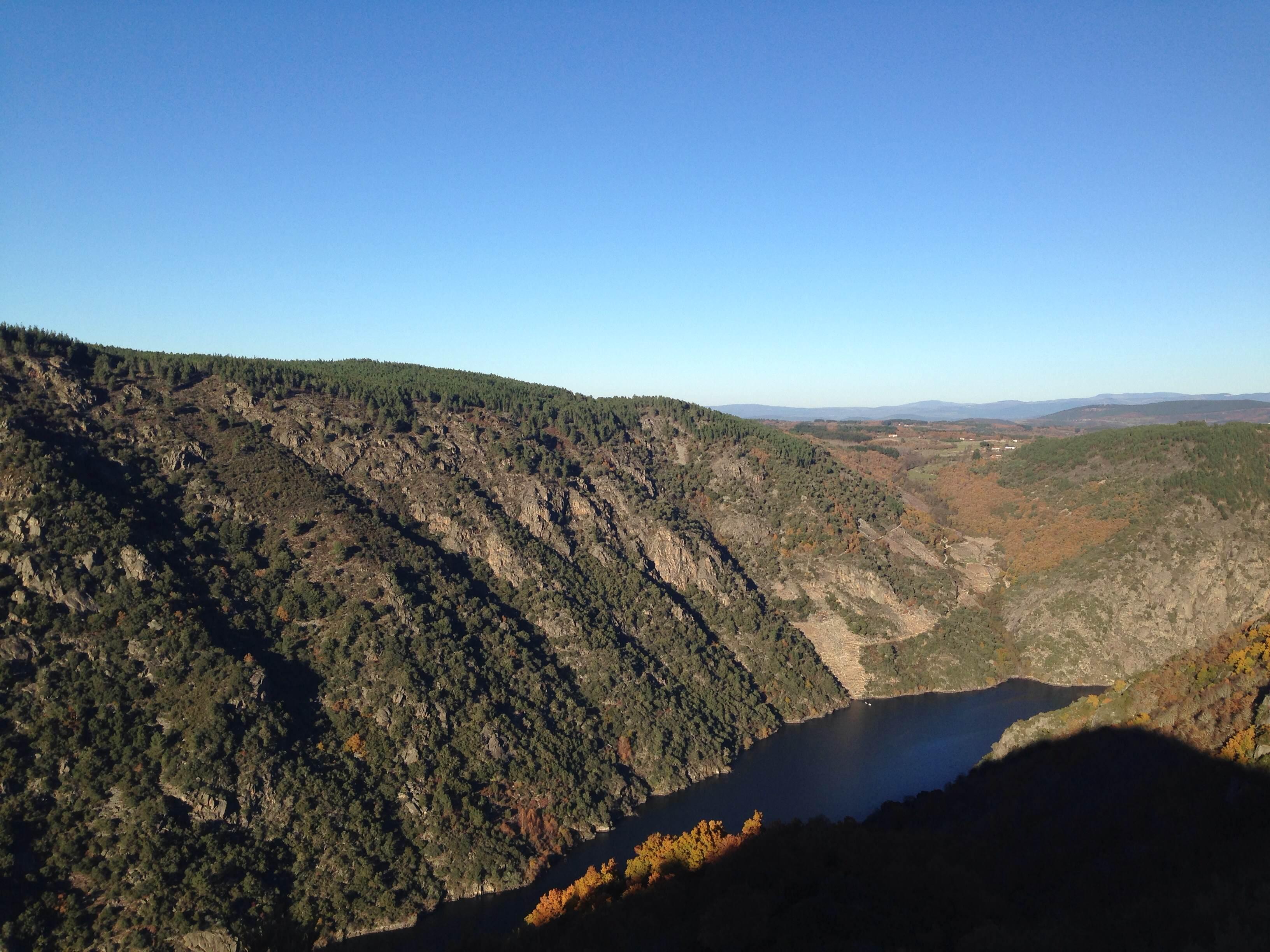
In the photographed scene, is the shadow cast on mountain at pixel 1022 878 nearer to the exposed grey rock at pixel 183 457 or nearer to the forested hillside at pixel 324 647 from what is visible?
the forested hillside at pixel 324 647

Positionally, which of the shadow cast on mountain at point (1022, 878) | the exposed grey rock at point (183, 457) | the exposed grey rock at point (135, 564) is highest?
the exposed grey rock at point (183, 457)

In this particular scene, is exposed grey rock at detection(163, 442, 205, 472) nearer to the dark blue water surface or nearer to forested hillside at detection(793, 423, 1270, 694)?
the dark blue water surface

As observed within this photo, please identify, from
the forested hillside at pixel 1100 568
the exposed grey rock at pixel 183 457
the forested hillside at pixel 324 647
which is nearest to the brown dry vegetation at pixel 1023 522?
the forested hillside at pixel 1100 568

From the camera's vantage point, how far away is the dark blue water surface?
5066 cm

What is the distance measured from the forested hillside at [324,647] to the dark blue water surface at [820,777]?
1983 mm

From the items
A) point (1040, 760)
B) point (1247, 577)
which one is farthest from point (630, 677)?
point (1247, 577)

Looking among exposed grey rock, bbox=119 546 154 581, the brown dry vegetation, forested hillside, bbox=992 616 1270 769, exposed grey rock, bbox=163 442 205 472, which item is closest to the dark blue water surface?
forested hillside, bbox=992 616 1270 769

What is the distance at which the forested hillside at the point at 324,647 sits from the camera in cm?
4609

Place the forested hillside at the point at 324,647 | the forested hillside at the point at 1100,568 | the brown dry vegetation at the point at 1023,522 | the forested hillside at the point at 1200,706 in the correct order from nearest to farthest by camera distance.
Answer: the forested hillside at the point at 1200,706
the forested hillside at the point at 324,647
the forested hillside at the point at 1100,568
the brown dry vegetation at the point at 1023,522

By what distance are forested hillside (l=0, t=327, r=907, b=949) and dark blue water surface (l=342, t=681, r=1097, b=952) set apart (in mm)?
1983

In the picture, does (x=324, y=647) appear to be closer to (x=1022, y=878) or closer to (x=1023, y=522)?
(x=1022, y=878)

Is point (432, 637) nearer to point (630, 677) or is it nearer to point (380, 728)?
point (380, 728)

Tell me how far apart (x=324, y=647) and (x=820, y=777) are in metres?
48.2

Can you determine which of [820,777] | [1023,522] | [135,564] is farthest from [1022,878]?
[1023,522]
